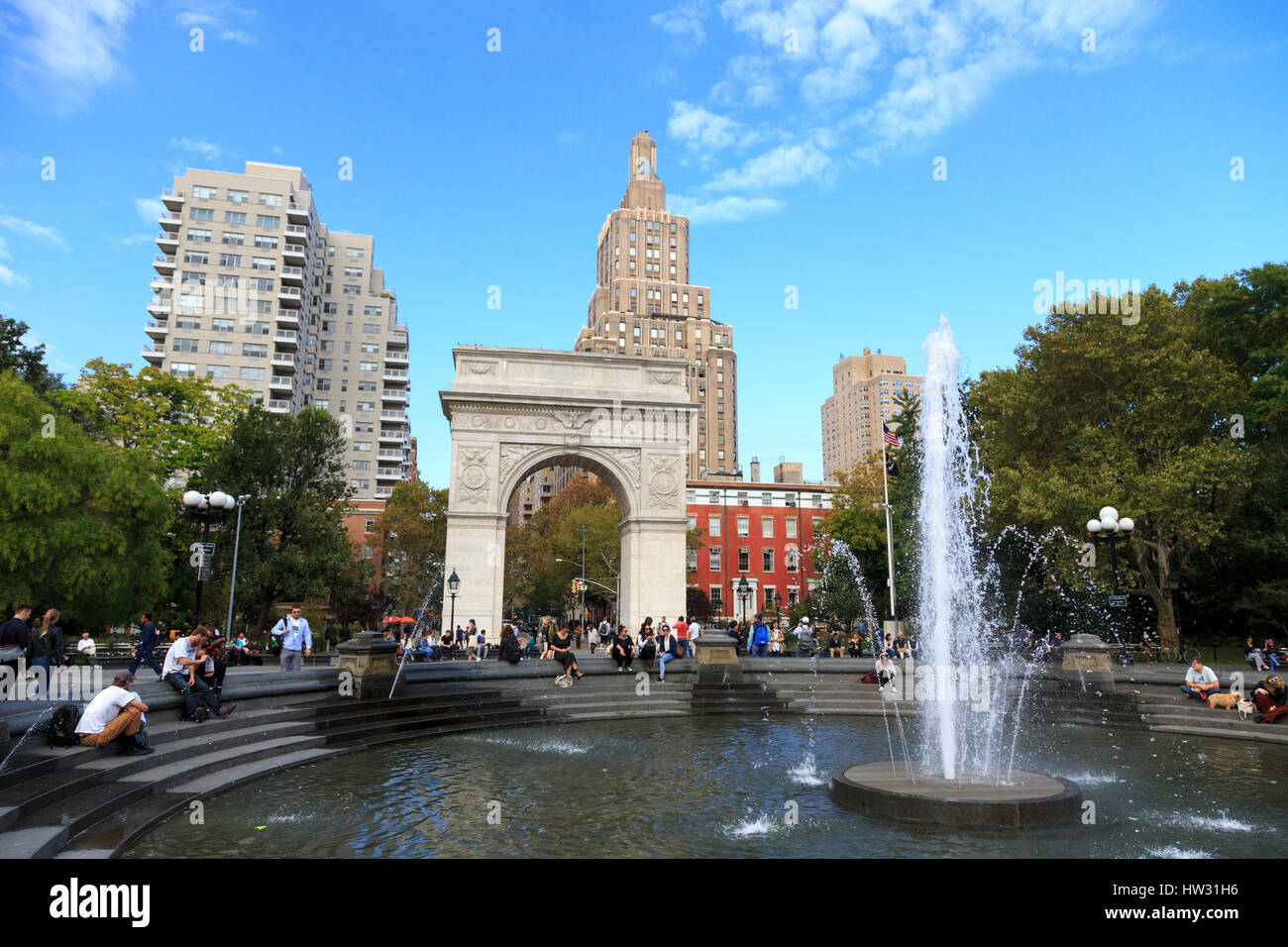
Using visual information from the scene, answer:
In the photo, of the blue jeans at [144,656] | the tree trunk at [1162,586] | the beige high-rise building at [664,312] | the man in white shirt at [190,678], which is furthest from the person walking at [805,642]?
the beige high-rise building at [664,312]

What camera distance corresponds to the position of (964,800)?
736cm

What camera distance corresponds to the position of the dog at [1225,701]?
14.7 m

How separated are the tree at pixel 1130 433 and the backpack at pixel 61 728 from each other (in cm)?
2566

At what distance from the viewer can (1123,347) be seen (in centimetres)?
2686

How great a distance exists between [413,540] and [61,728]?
48.5 meters

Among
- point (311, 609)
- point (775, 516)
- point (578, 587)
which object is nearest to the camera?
point (311, 609)

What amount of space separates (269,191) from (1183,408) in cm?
6704

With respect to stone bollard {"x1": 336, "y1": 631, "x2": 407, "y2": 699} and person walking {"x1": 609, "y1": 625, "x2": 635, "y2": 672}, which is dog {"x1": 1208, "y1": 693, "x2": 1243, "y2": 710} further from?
stone bollard {"x1": 336, "y1": 631, "x2": 407, "y2": 699}

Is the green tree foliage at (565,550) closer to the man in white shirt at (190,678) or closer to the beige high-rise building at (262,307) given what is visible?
the beige high-rise building at (262,307)

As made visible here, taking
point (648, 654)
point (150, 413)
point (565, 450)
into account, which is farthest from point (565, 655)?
point (150, 413)

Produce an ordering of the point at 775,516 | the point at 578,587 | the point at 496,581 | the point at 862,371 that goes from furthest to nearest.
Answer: the point at 862,371 → the point at 775,516 → the point at 578,587 → the point at 496,581

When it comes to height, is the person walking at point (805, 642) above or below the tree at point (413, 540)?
below
